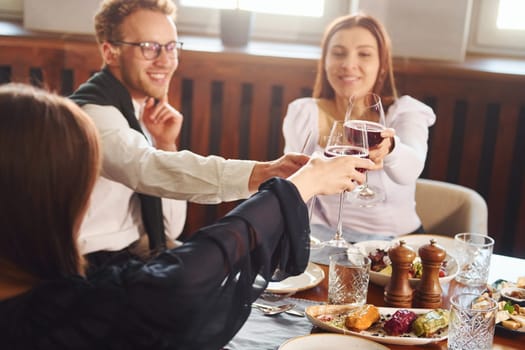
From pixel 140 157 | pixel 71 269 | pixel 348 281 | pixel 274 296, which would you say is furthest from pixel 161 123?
pixel 71 269

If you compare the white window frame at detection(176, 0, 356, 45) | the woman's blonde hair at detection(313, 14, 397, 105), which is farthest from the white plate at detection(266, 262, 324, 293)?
the white window frame at detection(176, 0, 356, 45)

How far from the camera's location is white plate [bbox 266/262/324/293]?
170 cm

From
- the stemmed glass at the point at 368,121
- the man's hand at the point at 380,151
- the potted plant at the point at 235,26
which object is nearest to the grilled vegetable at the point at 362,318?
the stemmed glass at the point at 368,121

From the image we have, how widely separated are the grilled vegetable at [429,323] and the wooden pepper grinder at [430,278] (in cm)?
10

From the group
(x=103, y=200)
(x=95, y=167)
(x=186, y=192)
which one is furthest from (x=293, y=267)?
(x=103, y=200)

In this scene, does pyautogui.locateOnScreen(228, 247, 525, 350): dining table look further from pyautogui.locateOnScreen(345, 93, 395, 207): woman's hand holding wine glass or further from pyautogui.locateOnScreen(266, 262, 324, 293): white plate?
pyautogui.locateOnScreen(345, 93, 395, 207): woman's hand holding wine glass

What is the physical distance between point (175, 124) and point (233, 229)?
1299mm

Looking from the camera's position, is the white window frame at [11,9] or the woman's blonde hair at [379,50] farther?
the white window frame at [11,9]

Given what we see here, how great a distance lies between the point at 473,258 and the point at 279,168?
0.51 m

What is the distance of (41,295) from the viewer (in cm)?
115

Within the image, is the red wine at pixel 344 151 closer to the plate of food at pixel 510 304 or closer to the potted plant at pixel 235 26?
the plate of food at pixel 510 304

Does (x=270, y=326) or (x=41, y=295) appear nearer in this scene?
(x=41, y=295)

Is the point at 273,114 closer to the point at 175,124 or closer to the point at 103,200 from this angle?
the point at 175,124

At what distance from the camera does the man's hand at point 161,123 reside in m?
2.54
